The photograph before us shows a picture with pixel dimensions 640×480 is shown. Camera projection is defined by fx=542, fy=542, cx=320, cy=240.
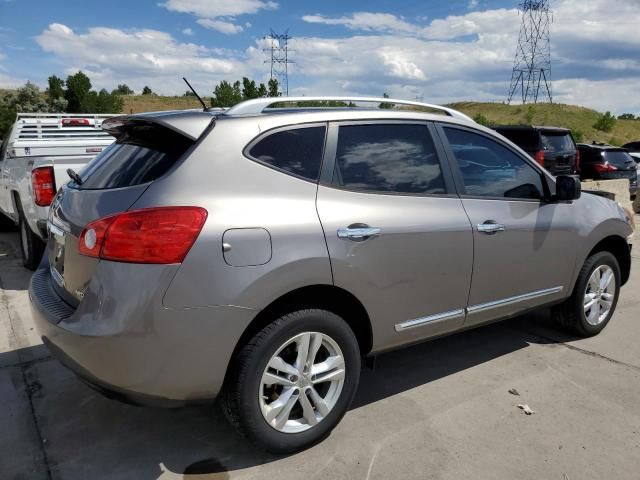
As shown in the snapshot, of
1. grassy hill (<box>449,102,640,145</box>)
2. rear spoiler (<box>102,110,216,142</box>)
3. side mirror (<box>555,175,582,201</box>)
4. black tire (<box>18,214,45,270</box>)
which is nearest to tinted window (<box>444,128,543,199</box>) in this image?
side mirror (<box>555,175,582,201</box>)

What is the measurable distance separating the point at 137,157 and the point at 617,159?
46.3ft

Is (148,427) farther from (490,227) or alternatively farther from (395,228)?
(490,227)

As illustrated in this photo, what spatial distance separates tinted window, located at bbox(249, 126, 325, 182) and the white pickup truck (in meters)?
2.45

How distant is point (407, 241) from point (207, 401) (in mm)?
1341

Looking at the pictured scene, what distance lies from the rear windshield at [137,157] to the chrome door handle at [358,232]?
86cm

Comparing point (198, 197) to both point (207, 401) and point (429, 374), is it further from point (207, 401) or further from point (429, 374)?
point (429, 374)

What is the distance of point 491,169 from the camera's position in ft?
11.9

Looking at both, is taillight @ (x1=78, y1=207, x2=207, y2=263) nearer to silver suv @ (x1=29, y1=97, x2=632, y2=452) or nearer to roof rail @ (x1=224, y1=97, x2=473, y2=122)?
silver suv @ (x1=29, y1=97, x2=632, y2=452)

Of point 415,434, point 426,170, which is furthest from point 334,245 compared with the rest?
point 415,434

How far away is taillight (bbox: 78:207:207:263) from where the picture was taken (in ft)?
7.52

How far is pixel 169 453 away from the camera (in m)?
2.84

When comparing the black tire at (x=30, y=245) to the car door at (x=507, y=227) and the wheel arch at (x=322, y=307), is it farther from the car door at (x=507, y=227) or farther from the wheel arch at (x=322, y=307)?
the car door at (x=507, y=227)

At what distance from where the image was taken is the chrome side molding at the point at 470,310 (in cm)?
315

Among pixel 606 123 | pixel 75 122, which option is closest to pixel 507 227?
pixel 75 122
